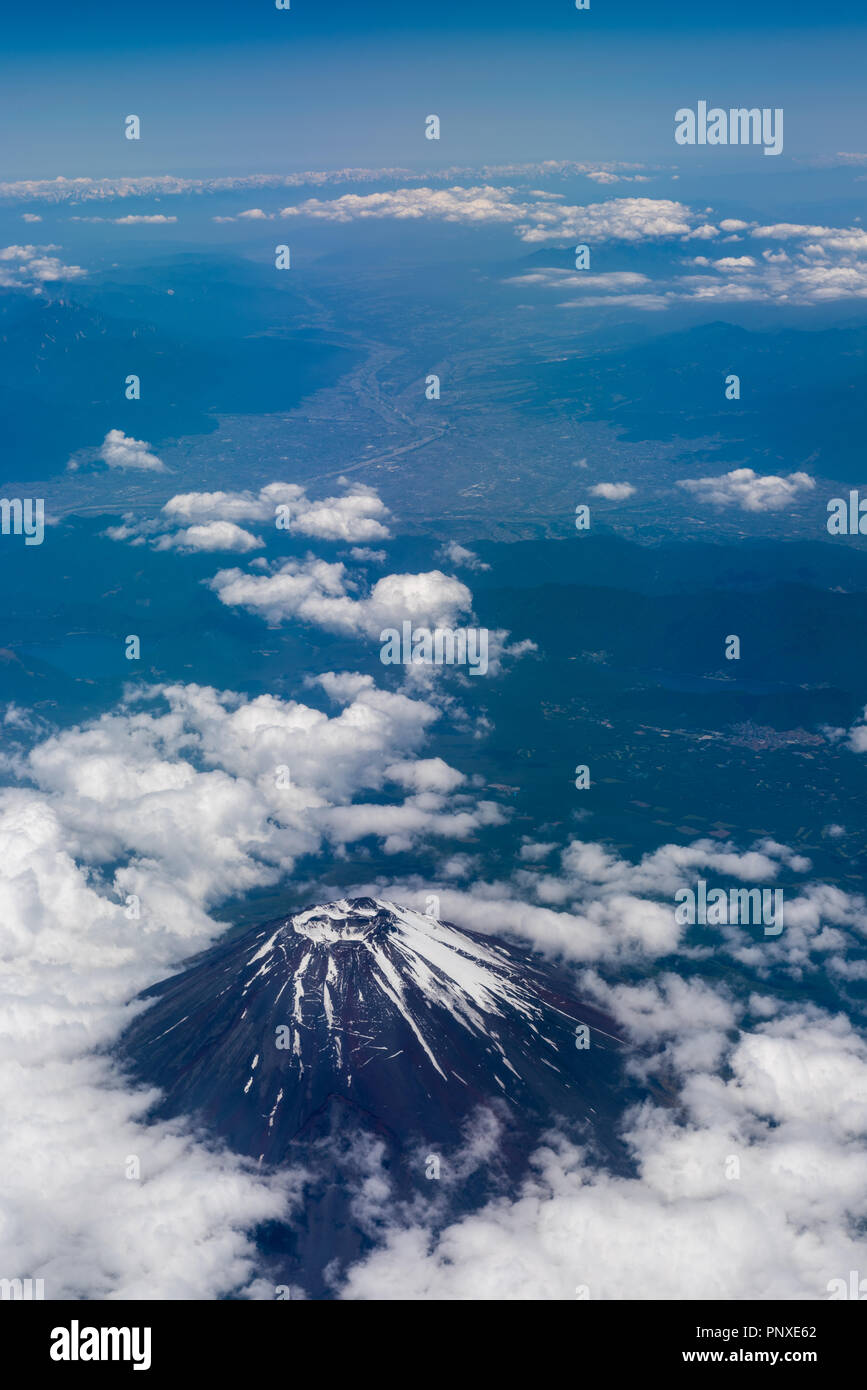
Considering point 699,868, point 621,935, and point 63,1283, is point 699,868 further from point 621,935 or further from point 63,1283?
point 63,1283

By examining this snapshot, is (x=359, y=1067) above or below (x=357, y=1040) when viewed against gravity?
below

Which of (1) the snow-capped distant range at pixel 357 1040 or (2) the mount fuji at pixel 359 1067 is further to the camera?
(1) the snow-capped distant range at pixel 357 1040

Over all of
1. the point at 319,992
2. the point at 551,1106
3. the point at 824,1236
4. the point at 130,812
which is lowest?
the point at 824,1236

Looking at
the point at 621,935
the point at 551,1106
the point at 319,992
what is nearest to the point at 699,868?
the point at 621,935

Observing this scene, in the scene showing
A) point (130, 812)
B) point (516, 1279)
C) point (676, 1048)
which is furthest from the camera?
point (130, 812)

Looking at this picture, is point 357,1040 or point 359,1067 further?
point 357,1040
